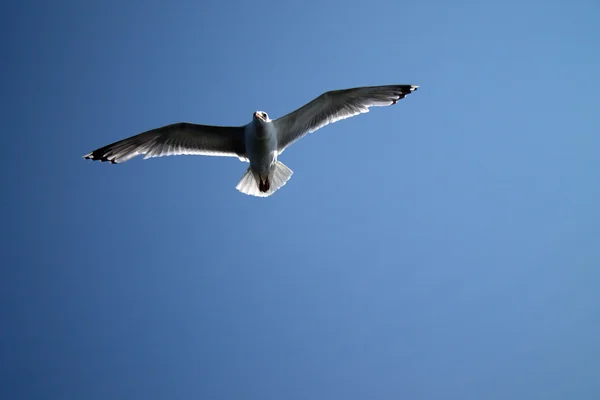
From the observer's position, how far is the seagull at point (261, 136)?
6.20m

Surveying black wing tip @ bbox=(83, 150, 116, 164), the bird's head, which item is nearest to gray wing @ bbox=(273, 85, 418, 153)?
the bird's head

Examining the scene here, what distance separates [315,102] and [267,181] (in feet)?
3.89

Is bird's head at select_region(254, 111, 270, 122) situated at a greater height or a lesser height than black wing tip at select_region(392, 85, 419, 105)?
lesser

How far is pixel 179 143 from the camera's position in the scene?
259 inches

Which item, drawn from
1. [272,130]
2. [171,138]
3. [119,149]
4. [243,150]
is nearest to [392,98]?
[272,130]

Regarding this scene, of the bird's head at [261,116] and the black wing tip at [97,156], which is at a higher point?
the bird's head at [261,116]

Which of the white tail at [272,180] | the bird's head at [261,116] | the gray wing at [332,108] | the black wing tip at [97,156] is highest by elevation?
the gray wing at [332,108]

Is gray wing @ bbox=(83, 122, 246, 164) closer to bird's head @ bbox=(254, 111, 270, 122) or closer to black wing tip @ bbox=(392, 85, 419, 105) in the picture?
bird's head @ bbox=(254, 111, 270, 122)

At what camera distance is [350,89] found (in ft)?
20.2

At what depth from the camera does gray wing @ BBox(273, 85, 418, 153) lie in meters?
6.18

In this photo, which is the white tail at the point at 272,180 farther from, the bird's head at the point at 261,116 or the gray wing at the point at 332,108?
the bird's head at the point at 261,116

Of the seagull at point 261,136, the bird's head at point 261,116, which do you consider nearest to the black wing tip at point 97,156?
the seagull at point 261,136

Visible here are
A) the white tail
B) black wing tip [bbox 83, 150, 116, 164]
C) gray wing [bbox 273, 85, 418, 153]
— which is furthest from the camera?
the white tail

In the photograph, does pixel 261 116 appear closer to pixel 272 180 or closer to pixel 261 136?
pixel 261 136
